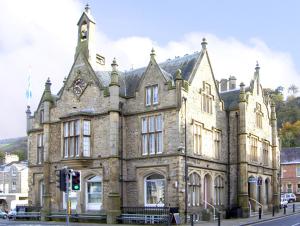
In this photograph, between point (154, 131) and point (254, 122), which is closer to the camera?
point (154, 131)

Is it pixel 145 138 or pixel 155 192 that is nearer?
pixel 155 192

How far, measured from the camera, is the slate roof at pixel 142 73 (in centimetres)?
3869

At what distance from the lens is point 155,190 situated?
3588 cm

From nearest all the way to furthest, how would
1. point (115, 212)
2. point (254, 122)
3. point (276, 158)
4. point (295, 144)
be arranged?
point (115, 212)
point (254, 122)
point (276, 158)
point (295, 144)

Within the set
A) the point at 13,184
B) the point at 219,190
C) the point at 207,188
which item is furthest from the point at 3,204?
the point at 207,188

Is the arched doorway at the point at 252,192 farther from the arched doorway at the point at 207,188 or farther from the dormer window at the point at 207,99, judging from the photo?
the dormer window at the point at 207,99

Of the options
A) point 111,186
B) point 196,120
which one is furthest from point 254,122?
point 111,186

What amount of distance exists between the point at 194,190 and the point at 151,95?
805 cm

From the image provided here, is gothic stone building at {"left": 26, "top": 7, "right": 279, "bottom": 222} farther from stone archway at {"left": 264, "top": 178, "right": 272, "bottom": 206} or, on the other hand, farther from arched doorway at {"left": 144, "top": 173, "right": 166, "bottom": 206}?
stone archway at {"left": 264, "top": 178, "right": 272, "bottom": 206}

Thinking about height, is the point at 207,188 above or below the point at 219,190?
above

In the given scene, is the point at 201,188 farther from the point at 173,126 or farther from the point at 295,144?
the point at 295,144

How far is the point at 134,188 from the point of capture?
36500 millimetres

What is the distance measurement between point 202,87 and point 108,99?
7.86 metres

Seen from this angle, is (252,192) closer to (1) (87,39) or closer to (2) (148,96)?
(2) (148,96)
